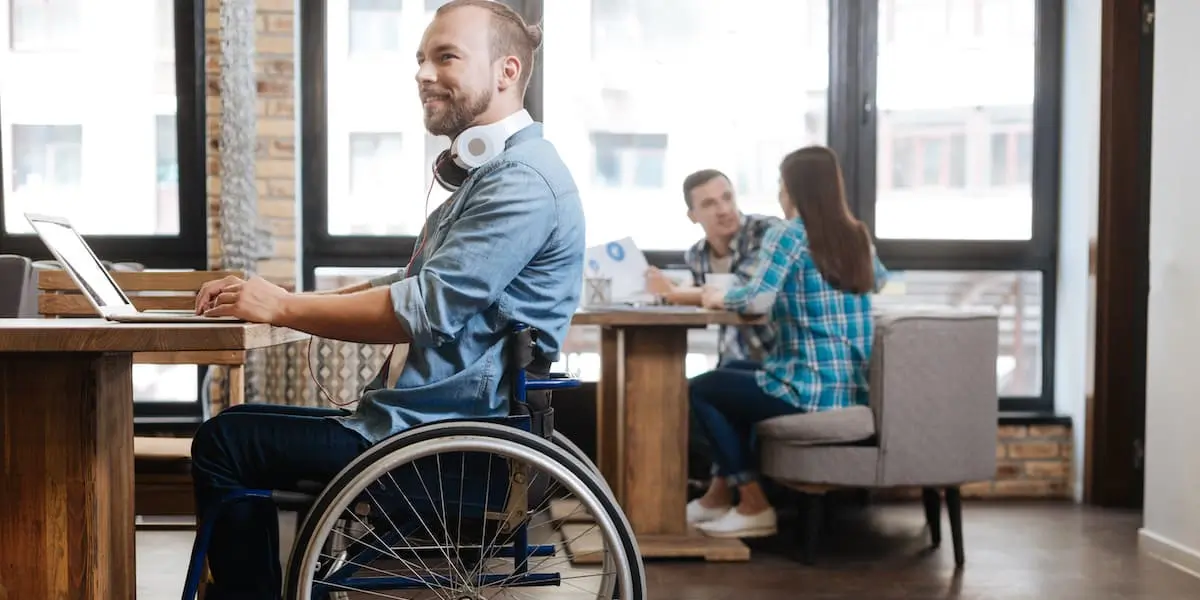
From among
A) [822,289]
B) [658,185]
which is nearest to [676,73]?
[658,185]

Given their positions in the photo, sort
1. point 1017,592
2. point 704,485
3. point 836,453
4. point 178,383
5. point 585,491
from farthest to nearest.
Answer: point 178,383
point 704,485
point 836,453
point 1017,592
point 585,491

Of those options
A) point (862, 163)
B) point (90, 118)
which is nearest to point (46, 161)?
point (90, 118)

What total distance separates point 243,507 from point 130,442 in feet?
0.81

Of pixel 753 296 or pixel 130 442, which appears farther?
pixel 753 296

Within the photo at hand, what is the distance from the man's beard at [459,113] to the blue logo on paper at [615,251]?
5.59ft

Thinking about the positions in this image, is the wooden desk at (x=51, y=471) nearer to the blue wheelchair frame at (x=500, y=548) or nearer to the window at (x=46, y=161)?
the blue wheelchair frame at (x=500, y=548)

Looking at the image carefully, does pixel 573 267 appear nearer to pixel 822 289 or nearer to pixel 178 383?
pixel 822 289

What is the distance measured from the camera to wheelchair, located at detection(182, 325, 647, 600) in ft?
5.29

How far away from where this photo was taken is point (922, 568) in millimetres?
3172

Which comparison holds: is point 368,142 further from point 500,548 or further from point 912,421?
point 500,548

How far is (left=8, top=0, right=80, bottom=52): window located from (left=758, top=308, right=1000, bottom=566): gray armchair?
296cm

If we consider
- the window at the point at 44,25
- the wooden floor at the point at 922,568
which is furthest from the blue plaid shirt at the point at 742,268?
the window at the point at 44,25

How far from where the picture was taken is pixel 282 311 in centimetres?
166

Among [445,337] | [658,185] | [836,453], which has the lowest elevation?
[836,453]
